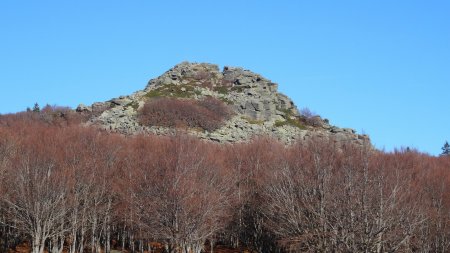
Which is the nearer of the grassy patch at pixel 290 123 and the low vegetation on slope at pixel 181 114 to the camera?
the low vegetation on slope at pixel 181 114

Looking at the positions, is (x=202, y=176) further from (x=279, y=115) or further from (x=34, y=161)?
(x=279, y=115)

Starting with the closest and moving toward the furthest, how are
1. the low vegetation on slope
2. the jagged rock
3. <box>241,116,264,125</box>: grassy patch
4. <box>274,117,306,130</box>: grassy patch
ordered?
the low vegetation on slope < <box>241,116,264,125</box>: grassy patch < <box>274,117,306,130</box>: grassy patch < the jagged rock

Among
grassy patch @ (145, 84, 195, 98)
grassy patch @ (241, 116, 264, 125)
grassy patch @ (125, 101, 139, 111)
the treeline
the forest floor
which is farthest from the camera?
grassy patch @ (145, 84, 195, 98)

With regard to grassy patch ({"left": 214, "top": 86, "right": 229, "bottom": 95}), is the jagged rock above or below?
below

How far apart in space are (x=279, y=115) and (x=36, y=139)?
56494 millimetres

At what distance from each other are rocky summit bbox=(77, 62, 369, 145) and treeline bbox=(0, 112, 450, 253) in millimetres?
19909

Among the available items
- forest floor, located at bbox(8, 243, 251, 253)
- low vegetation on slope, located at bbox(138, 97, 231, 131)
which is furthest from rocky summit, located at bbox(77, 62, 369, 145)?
forest floor, located at bbox(8, 243, 251, 253)

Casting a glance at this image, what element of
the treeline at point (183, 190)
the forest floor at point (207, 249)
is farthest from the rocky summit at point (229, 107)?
the forest floor at point (207, 249)

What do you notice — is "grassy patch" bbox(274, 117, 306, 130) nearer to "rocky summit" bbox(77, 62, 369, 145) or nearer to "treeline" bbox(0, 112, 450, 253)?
"rocky summit" bbox(77, 62, 369, 145)

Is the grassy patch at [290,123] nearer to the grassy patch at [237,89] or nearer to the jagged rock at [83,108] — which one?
the grassy patch at [237,89]

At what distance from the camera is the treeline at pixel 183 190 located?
128ft

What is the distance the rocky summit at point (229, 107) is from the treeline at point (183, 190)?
65.3ft

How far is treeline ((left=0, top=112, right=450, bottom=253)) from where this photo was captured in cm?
3903

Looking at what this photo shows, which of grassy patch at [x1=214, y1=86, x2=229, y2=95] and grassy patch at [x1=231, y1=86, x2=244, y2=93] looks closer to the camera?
grassy patch at [x1=214, y1=86, x2=229, y2=95]
